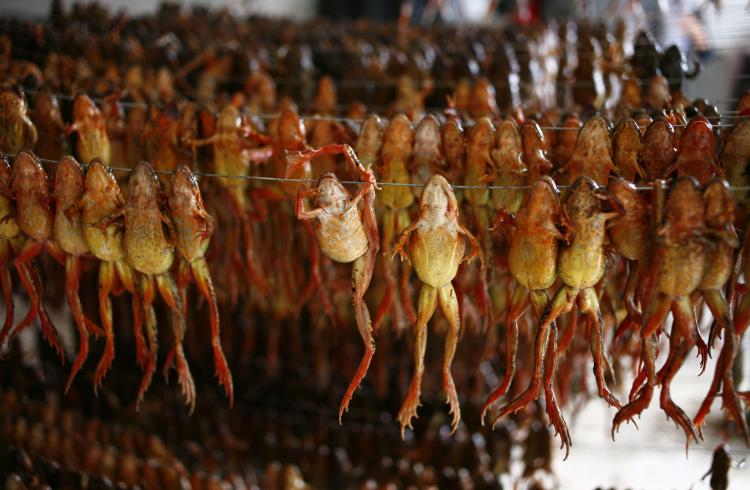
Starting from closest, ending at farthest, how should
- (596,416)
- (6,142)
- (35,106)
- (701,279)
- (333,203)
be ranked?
1. (701,279)
2. (333,203)
3. (6,142)
4. (35,106)
5. (596,416)

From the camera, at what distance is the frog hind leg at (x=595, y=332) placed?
145 cm

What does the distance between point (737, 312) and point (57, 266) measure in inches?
98.2

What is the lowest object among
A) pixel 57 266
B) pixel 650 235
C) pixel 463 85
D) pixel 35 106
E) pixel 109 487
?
pixel 109 487

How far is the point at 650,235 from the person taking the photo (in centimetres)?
136

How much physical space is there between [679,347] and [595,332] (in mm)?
158

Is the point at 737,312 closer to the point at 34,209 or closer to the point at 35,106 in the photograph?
the point at 34,209

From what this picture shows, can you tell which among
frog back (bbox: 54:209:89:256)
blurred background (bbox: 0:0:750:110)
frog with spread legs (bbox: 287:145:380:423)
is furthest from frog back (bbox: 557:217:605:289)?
blurred background (bbox: 0:0:750:110)

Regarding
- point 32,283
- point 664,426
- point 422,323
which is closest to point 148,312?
point 32,283

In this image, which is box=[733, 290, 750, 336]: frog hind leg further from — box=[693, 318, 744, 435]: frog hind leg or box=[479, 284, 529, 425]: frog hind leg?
box=[479, 284, 529, 425]: frog hind leg

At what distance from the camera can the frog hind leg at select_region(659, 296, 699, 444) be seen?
1353 mm

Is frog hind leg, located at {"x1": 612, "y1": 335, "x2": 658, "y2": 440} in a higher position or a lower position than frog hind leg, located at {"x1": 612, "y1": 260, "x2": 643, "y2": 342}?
lower

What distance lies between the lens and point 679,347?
139 cm

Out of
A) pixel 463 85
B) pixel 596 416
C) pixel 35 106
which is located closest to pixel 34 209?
pixel 35 106

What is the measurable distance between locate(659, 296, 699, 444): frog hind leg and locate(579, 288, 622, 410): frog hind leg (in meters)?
0.10
